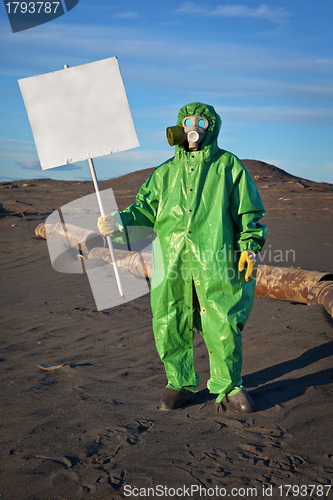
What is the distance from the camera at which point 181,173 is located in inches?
112

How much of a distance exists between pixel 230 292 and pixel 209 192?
706mm

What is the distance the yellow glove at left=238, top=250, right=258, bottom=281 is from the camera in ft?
8.50

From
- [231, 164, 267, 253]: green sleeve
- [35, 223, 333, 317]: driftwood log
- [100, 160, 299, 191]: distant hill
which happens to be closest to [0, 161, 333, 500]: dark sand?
[35, 223, 333, 317]: driftwood log

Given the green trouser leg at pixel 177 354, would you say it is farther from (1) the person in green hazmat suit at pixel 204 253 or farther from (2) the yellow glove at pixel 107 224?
(2) the yellow glove at pixel 107 224

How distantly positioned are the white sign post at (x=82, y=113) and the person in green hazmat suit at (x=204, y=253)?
193cm

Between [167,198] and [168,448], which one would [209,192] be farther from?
[168,448]

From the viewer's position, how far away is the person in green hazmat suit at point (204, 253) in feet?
8.89

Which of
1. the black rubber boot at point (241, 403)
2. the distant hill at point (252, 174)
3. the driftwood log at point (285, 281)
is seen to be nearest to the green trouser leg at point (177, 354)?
the black rubber boot at point (241, 403)

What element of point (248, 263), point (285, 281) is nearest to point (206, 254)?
point (248, 263)

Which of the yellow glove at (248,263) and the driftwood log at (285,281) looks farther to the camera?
the driftwood log at (285,281)

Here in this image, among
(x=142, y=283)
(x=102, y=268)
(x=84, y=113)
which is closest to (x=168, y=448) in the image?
(x=84, y=113)

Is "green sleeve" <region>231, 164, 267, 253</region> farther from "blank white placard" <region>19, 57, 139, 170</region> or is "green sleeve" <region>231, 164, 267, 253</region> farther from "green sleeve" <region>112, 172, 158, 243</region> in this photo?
"blank white placard" <region>19, 57, 139, 170</region>

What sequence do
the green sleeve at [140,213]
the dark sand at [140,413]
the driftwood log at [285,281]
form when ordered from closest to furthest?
the dark sand at [140,413] → the green sleeve at [140,213] → the driftwood log at [285,281]

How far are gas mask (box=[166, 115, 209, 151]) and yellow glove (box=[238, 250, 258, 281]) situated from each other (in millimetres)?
842
